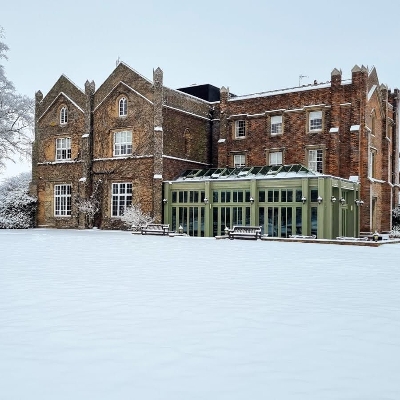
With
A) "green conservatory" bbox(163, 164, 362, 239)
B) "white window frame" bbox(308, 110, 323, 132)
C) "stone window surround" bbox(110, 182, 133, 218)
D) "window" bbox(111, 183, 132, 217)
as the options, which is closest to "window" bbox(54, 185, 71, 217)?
"stone window surround" bbox(110, 182, 133, 218)

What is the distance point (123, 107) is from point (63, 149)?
713 centimetres

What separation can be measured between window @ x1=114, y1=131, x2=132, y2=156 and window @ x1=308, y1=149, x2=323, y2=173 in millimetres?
13272

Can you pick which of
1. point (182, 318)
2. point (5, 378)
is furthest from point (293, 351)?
point (5, 378)

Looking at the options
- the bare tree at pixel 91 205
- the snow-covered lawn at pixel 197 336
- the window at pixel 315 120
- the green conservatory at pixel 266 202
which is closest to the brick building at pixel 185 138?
the window at pixel 315 120

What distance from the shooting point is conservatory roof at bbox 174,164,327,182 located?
29.0m

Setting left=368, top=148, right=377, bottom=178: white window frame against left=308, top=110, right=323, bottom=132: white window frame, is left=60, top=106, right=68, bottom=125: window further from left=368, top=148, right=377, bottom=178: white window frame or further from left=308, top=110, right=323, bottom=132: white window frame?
left=368, top=148, right=377, bottom=178: white window frame

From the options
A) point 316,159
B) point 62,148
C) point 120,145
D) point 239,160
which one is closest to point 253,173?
point 316,159

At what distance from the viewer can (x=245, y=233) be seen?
26.7 metres

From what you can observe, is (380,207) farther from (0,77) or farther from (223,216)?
(0,77)

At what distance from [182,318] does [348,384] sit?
9.54 feet

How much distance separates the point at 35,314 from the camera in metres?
6.93

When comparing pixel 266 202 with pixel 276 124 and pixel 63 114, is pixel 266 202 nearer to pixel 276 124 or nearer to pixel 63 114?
pixel 276 124

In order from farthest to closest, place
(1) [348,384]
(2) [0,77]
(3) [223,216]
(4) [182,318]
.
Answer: (2) [0,77]
(3) [223,216]
(4) [182,318]
(1) [348,384]

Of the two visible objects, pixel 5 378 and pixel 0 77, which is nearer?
pixel 5 378
